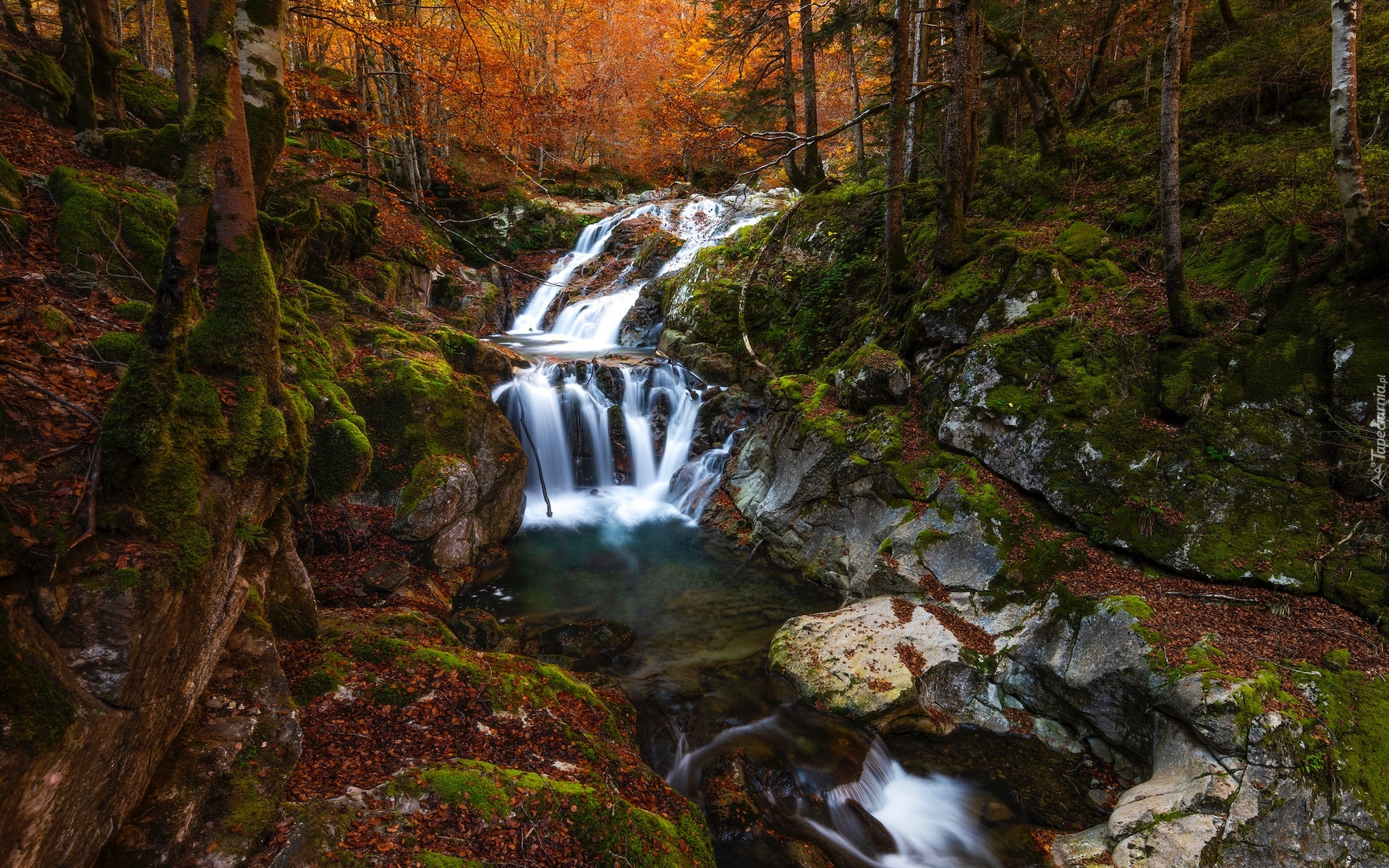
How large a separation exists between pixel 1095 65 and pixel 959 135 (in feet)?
19.1

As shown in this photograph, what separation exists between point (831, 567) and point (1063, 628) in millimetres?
3341

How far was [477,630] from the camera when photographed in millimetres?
7211

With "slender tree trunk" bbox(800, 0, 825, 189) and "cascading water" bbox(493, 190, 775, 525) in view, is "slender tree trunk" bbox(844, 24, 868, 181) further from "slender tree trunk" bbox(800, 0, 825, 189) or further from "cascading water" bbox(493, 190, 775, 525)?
"cascading water" bbox(493, 190, 775, 525)

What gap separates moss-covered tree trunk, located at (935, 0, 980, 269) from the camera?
8422mm

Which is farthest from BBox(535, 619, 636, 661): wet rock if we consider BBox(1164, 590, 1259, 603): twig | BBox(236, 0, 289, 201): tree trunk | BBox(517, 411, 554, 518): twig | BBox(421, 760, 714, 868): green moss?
BBox(1164, 590, 1259, 603): twig

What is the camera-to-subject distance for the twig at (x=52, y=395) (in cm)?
307

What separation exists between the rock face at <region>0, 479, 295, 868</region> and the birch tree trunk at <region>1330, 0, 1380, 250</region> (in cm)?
1020

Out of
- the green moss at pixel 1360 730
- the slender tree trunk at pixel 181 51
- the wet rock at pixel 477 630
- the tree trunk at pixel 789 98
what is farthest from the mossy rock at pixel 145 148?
the green moss at pixel 1360 730

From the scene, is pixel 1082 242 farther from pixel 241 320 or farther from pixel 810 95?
pixel 241 320

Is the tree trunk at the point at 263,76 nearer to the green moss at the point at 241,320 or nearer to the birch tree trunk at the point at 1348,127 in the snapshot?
the green moss at the point at 241,320

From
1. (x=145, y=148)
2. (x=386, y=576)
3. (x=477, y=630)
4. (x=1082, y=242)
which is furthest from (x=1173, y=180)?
(x=145, y=148)

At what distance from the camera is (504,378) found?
41.3ft

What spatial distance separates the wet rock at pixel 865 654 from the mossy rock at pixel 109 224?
8.00 meters

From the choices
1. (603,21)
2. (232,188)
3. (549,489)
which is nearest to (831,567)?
(549,489)
